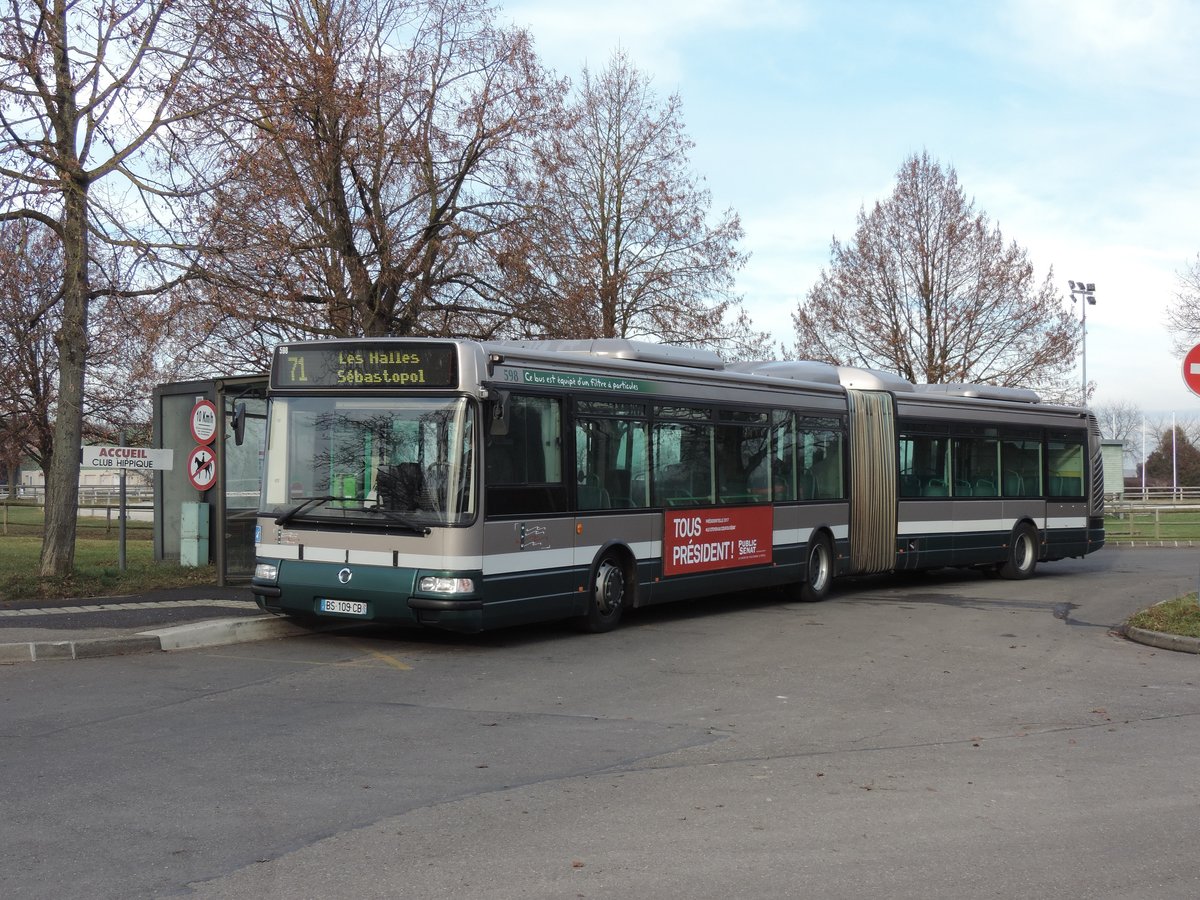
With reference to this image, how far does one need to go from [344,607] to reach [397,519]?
3.45 ft

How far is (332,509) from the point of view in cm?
1190

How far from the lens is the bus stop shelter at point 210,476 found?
1617 centimetres

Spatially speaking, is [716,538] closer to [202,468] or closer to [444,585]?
[444,585]

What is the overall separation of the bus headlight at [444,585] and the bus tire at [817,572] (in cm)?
724

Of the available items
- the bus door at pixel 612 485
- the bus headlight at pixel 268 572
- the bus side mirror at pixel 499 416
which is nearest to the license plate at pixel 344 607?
the bus headlight at pixel 268 572

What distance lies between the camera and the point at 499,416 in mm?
11617

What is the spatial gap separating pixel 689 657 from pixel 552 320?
10.7m

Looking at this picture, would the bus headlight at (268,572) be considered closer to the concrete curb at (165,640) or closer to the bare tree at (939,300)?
the concrete curb at (165,640)

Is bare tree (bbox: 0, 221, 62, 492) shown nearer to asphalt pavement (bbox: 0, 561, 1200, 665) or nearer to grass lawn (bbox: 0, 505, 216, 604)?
grass lawn (bbox: 0, 505, 216, 604)

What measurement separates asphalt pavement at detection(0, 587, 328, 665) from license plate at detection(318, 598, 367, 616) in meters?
1.08

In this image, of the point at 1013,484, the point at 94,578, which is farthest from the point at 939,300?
the point at 94,578

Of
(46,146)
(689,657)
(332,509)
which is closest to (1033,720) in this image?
(689,657)

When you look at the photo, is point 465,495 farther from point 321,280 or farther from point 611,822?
point 321,280

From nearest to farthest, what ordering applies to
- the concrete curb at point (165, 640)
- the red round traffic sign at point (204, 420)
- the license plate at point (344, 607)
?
the concrete curb at point (165, 640) → the license plate at point (344, 607) → the red round traffic sign at point (204, 420)
